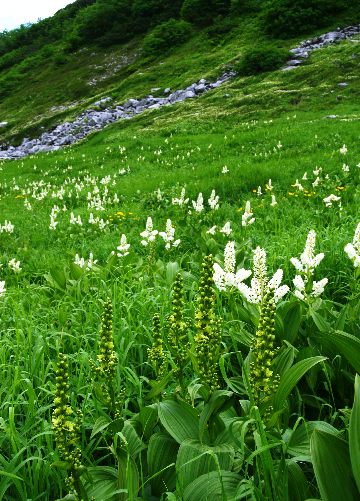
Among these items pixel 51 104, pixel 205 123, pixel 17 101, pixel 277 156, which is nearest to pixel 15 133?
pixel 51 104

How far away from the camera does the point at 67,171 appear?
23.2 meters

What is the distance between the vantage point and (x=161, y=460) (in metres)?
2.38

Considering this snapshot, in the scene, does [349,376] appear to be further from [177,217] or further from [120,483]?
[177,217]

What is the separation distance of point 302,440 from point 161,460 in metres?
0.70

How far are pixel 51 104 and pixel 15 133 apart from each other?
436 inches

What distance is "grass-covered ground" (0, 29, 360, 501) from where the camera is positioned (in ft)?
6.79

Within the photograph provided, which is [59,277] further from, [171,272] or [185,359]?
[185,359]

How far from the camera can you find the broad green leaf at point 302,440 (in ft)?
7.31

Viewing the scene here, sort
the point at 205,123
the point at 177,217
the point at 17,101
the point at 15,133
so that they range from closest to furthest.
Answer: the point at 177,217, the point at 205,123, the point at 15,133, the point at 17,101

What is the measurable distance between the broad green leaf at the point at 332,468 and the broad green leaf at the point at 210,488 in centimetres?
39

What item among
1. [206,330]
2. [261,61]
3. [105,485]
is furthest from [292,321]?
[261,61]

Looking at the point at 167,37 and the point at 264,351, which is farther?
the point at 167,37

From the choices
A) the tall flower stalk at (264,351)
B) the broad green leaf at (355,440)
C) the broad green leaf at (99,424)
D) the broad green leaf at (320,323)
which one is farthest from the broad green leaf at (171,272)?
the broad green leaf at (355,440)

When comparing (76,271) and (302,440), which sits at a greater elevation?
(76,271)
